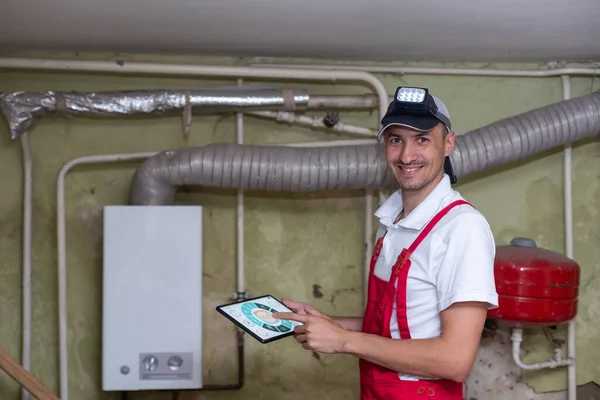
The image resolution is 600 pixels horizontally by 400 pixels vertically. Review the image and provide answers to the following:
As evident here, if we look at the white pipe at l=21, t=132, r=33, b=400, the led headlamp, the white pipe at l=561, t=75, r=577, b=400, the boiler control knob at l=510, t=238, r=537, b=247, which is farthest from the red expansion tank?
the white pipe at l=21, t=132, r=33, b=400

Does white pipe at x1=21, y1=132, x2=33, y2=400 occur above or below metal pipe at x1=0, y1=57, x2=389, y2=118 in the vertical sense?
below

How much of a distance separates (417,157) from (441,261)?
26cm

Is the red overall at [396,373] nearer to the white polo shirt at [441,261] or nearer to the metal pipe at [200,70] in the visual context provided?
the white polo shirt at [441,261]

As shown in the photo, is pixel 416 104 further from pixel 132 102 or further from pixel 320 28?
pixel 132 102

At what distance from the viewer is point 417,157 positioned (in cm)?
152

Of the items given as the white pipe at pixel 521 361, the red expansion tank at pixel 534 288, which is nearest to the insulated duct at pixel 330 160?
the red expansion tank at pixel 534 288

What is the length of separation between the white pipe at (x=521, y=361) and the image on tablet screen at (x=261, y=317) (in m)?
1.18

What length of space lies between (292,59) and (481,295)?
1476mm

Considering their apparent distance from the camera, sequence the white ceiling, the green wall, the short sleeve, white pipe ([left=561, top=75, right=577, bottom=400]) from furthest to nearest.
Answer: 1. white pipe ([left=561, top=75, right=577, bottom=400])
2. the green wall
3. the white ceiling
4. the short sleeve

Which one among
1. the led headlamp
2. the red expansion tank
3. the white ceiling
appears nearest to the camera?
the led headlamp

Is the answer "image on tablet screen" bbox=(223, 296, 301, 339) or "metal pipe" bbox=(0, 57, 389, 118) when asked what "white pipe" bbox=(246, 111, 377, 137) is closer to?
"metal pipe" bbox=(0, 57, 389, 118)

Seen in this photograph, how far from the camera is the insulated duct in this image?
229 cm

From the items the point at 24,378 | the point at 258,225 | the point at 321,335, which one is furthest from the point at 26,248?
the point at 321,335

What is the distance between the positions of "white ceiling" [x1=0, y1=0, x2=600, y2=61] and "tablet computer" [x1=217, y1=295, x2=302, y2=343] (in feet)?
2.78
